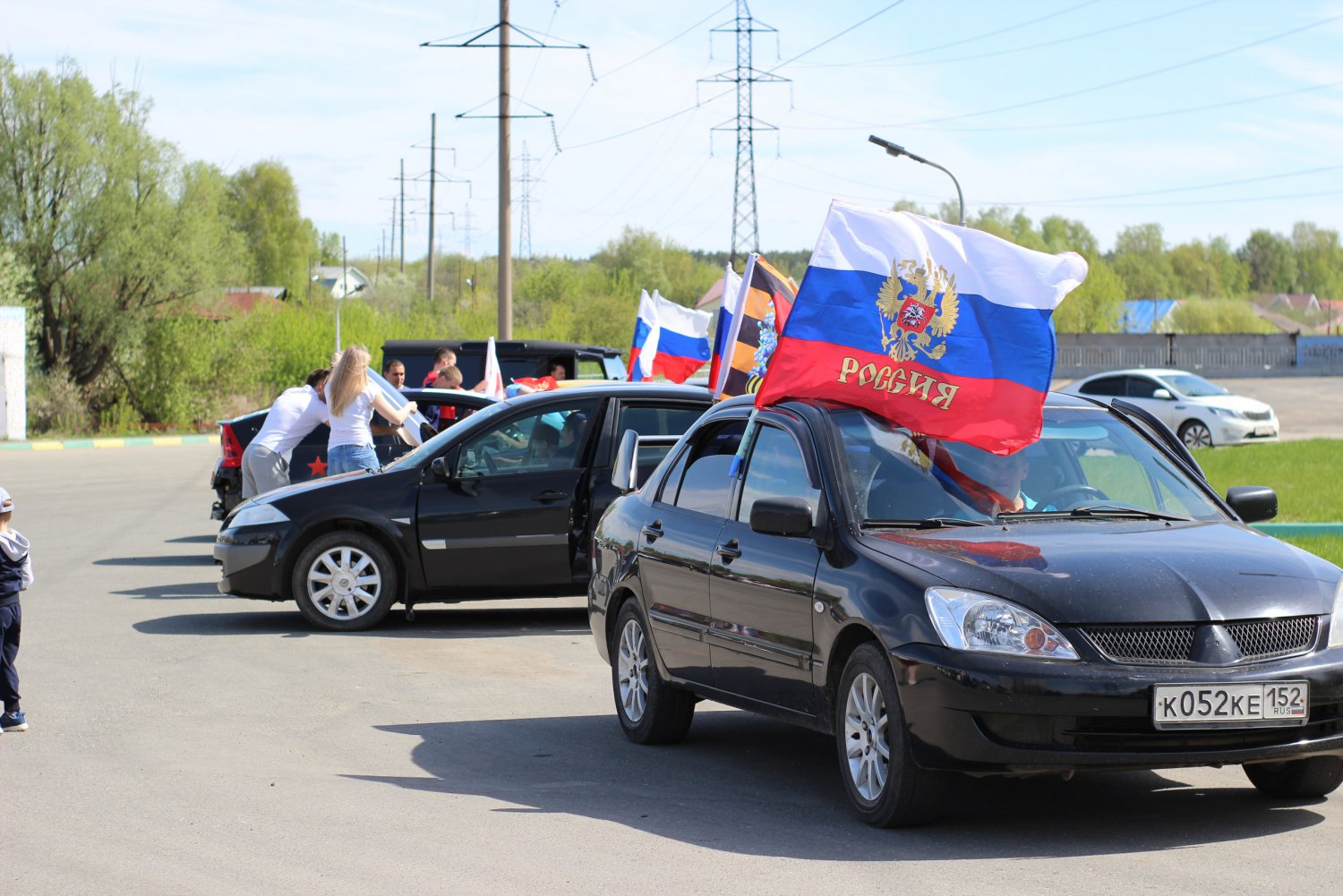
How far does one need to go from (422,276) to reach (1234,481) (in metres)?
137

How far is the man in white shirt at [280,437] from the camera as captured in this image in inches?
567

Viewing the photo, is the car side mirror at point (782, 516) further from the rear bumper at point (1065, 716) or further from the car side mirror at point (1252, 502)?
the car side mirror at point (1252, 502)

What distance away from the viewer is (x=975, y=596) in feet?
18.9

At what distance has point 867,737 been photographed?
20.1 feet

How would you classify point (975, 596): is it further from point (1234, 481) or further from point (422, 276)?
point (422, 276)

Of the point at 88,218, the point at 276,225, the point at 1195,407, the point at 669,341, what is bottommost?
the point at 1195,407

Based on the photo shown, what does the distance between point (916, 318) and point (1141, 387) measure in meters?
29.1

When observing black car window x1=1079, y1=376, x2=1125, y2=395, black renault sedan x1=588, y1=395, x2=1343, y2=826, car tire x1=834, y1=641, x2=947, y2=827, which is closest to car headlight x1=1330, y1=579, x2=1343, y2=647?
black renault sedan x1=588, y1=395, x2=1343, y2=826

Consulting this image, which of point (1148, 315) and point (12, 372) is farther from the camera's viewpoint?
point (1148, 315)

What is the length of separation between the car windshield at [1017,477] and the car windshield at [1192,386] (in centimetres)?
2856

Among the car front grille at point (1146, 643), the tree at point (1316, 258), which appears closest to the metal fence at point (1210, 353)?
the car front grille at point (1146, 643)

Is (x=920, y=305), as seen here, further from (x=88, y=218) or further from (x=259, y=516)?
(x=88, y=218)

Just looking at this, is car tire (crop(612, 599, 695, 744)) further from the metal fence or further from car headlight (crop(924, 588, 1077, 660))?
the metal fence

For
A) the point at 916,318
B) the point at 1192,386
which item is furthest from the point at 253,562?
the point at 1192,386
